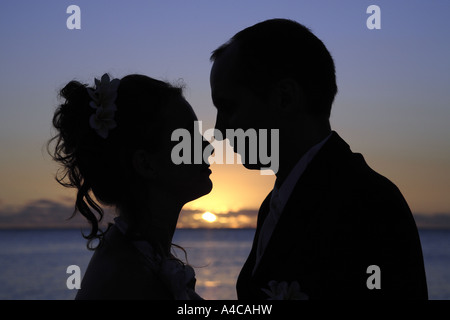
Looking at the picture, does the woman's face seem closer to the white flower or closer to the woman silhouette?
the woman silhouette

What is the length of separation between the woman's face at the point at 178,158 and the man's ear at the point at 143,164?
0.03 metres

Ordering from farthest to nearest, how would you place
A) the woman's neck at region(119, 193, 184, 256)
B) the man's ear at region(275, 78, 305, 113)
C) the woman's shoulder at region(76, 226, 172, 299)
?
the woman's neck at region(119, 193, 184, 256), the man's ear at region(275, 78, 305, 113), the woman's shoulder at region(76, 226, 172, 299)

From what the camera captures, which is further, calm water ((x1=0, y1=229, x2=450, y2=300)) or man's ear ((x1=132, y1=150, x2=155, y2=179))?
calm water ((x1=0, y1=229, x2=450, y2=300))

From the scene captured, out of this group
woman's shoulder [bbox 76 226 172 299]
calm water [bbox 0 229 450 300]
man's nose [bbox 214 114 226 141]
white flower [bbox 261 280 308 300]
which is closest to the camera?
white flower [bbox 261 280 308 300]

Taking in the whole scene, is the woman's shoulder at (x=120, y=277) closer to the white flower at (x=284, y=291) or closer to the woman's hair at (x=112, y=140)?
the woman's hair at (x=112, y=140)

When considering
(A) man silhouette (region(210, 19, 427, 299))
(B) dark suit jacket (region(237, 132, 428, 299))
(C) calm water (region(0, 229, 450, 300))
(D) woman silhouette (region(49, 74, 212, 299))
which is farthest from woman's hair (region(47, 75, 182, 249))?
(C) calm water (region(0, 229, 450, 300))

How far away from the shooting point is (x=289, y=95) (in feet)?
11.1

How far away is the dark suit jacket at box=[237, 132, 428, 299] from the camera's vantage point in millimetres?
2783

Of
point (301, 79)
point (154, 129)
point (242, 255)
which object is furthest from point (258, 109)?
point (242, 255)

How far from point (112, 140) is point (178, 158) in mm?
443

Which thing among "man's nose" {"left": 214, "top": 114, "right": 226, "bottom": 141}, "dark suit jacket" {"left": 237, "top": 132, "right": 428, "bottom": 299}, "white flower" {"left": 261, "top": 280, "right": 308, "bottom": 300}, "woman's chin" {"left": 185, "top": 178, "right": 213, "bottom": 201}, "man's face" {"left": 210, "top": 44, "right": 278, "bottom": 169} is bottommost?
"white flower" {"left": 261, "top": 280, "right": 308, "bottom": 300}

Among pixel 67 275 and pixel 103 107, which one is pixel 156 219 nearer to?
pixel 103 107

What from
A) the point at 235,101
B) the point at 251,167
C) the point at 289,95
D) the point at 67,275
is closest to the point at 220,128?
the point at 235,101

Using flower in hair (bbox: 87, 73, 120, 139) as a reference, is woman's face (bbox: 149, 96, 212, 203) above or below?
below
